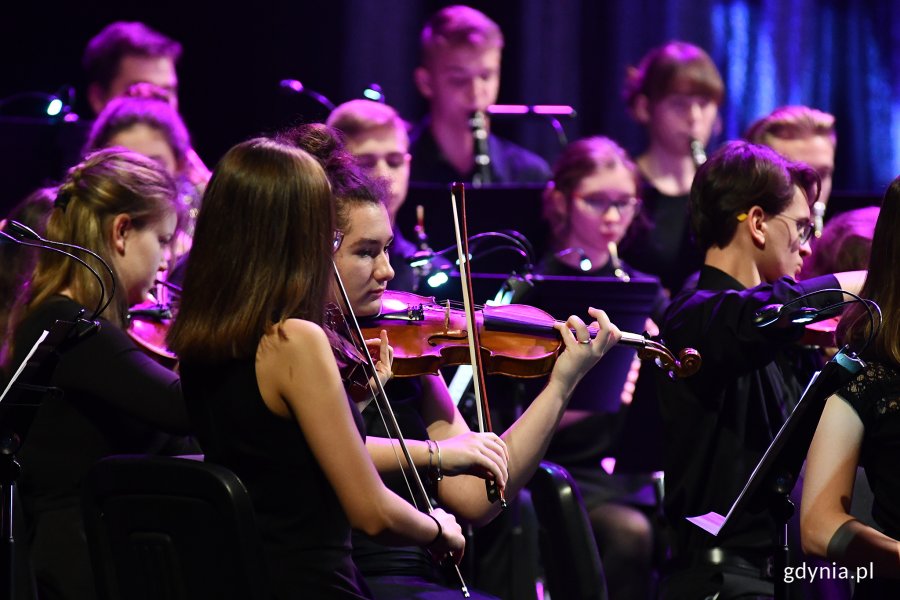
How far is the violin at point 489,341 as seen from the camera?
233 cm

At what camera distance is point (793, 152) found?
3.94 metres

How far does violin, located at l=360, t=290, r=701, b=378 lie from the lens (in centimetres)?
233

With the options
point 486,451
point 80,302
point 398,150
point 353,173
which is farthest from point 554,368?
point 398,150

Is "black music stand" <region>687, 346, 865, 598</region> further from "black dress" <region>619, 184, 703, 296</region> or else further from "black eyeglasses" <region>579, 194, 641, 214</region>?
"black dress" <region>619, 184, 703, 296</region>

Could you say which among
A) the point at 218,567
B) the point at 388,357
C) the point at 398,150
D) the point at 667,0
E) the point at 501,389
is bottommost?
the point at 501,389

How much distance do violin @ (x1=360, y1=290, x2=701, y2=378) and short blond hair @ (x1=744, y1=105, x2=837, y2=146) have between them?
1.82 meters

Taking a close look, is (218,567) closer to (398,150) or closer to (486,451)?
(486,451)

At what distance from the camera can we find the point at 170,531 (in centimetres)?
178

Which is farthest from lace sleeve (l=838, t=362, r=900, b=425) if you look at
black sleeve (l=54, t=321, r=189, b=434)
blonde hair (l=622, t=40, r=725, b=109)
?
blonde hair (l=622, t=40, r=725, b=109)

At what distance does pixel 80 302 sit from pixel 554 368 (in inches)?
39.4

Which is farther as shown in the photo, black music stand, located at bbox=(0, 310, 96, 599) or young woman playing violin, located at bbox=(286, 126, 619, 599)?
young woman playing violin, located at bbox=(286, 126, 619, 599)

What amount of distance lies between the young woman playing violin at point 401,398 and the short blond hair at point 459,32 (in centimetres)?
248

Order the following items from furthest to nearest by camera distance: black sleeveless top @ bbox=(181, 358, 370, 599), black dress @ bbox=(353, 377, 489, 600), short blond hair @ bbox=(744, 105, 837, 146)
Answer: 1. short blond hair @ bbox=(744, 105, 837, 146)
2. black dress @ bbox=(353, 377, 489, 600)
3. black sleeveless top @ bbox=(181, 358, 370, 599)

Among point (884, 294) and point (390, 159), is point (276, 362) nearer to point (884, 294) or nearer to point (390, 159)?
point (884, 294)
